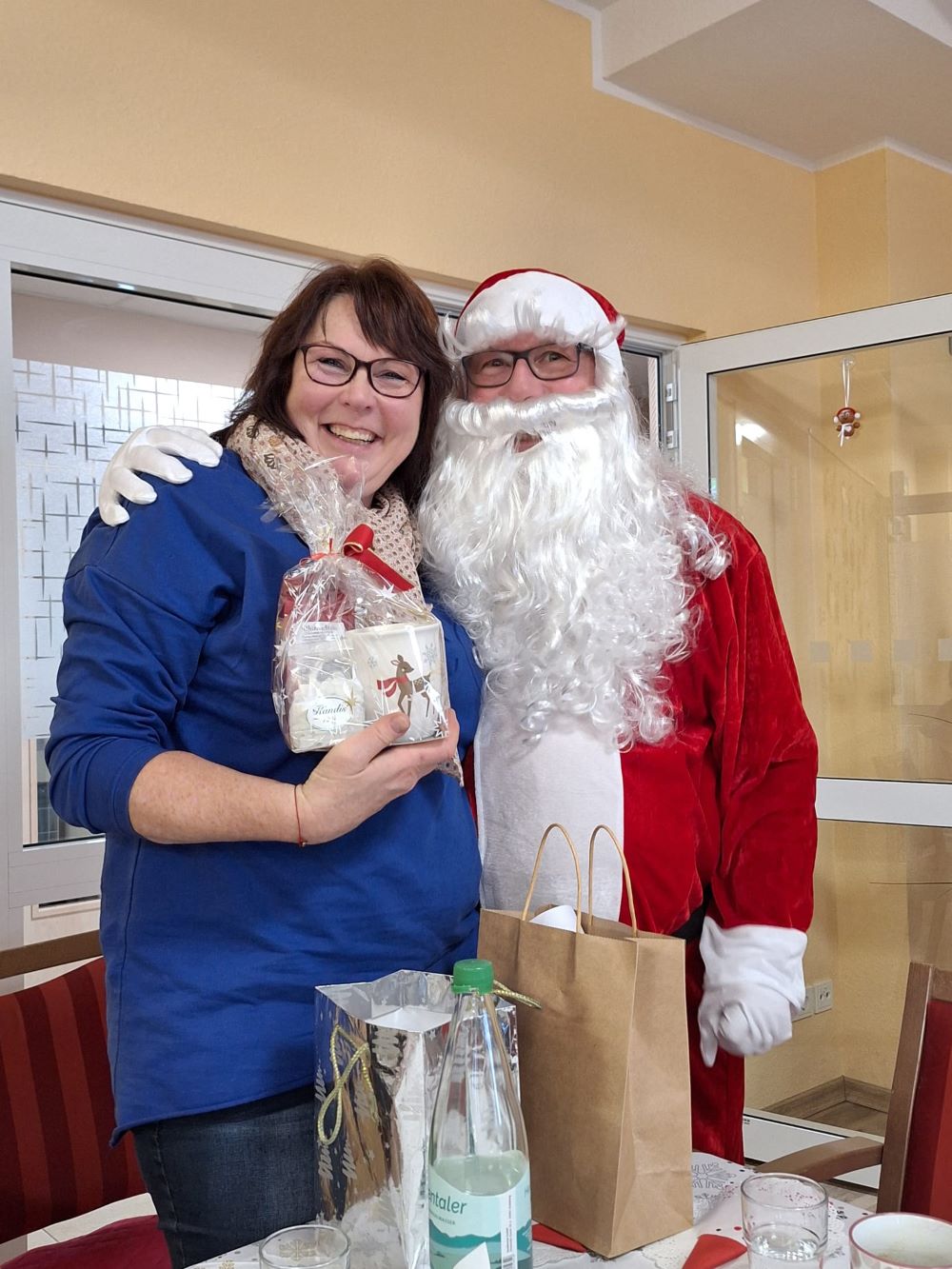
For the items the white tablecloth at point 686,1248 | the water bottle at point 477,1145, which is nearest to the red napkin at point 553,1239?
the white tablecloth at point 686,1248

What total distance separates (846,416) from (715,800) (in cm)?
167

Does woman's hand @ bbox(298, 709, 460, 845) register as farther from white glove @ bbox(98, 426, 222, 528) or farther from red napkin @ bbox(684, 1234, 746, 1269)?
red napkin @ bbox(684, 1234, 746, 1269)

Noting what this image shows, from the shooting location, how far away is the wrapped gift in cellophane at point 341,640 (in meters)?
1.13

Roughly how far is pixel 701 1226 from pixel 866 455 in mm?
2338

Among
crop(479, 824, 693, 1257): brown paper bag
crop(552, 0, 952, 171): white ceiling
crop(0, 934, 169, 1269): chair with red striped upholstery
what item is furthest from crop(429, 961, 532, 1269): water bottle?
crop(552, 0, 952, 171): white ceiling

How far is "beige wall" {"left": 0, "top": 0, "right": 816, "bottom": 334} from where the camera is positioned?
6.94ft

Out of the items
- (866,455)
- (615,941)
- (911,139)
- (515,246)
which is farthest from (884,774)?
(615,941)

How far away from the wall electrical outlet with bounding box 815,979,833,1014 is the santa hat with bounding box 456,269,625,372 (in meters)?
2.09

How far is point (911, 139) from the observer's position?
3471mm

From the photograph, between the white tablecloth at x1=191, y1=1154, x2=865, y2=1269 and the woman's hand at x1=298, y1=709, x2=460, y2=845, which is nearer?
the white tablecloth at x1=191, y1=1154, x2=865, y2=1269

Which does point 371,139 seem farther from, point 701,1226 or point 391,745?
point 701,1226

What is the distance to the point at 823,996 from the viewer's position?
3.20 metres

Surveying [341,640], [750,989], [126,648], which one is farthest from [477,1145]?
[750,989]

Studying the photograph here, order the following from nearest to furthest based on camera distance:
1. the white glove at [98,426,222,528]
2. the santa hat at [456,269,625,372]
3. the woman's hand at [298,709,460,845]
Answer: the woman's hand at [298,709,460,845] < the white glove at [98,426,222,528] < the santa hat at [456,269,625,372]
